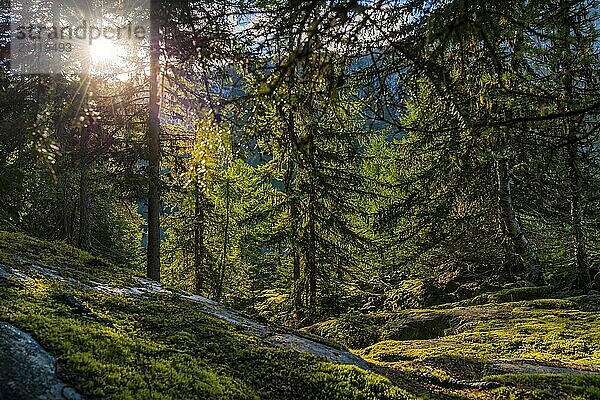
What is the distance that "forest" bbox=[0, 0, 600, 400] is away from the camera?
3510 mm

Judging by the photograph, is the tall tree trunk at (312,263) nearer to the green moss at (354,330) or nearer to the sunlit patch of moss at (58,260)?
the green moss at (354,330)

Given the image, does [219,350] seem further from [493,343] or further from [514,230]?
[514,230]

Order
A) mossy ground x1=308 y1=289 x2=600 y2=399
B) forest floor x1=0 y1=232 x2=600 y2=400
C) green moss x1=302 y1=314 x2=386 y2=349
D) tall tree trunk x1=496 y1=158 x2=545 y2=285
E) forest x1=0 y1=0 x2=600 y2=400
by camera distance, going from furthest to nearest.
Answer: tall tree trunk x1=496 y1=158 x2=545 y2=285
green moss x1=302 y1=314 x2=386 y2=349
mossy ground x1=308 y1=289 x2=600 y2=399
forest x1=0 y1=0 x2=600 y2=400
forest floor x1=0 y1=232 x2=600 y2=400

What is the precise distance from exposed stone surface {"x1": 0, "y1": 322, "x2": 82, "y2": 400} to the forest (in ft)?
0.26

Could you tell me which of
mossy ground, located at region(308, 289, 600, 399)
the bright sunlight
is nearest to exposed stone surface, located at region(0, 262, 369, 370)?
mossy ground, located at region(308, 289, 600, 399)

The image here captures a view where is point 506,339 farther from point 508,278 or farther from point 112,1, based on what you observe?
point 112,1

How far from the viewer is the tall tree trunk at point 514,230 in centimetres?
1185

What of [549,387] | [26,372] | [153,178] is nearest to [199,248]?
[153,178]

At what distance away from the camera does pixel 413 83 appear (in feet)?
13.6

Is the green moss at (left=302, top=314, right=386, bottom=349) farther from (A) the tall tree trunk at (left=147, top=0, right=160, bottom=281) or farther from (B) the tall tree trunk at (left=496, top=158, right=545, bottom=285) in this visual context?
(A) the tall tree trunk at (left=147, top=0, right=160, bottom=281)

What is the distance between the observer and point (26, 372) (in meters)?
2.80

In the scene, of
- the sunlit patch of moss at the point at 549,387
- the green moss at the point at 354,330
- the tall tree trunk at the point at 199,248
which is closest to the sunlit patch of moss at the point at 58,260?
the green moss at the point at 354,330

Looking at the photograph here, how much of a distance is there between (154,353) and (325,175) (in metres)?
9.67

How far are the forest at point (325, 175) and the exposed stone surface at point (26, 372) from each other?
80 mm
